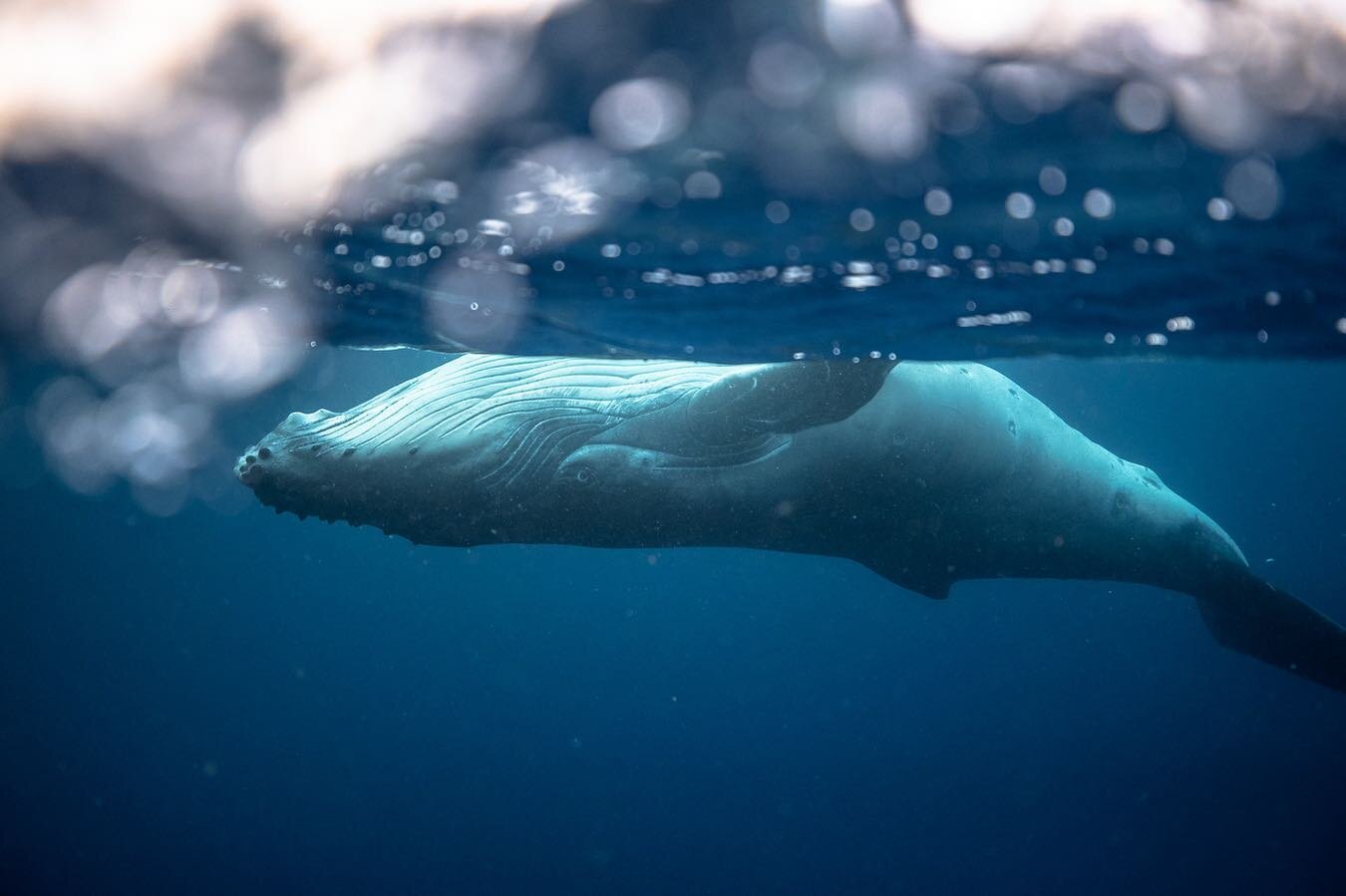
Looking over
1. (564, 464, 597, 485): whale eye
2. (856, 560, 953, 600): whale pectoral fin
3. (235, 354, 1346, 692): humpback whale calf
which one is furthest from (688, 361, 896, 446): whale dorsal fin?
(856, 560, 953, 600): whale pectoral fin

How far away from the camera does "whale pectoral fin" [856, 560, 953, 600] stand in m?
8.44

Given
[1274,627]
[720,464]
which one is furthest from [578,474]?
[1274,627]

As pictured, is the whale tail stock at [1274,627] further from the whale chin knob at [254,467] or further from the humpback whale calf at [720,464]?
the whale chin knob at [254,467]

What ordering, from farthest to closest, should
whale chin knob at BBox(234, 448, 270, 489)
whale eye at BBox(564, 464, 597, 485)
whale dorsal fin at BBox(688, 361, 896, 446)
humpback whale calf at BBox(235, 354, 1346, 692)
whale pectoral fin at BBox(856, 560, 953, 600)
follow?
whale pectoral fin at BBox(856, 560, 953, 600) → whale eye at BBox(564, 464, 597, 485) → humpback whale calf at BBox(235, 354, 1346, 692) → whale dorsal fin at BBox(688, 361, 896, 446) → whale chin knob at BBox(234, 448, 270, 489)

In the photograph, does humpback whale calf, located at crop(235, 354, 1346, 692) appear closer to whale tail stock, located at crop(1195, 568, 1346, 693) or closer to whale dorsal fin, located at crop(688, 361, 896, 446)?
whale dorsal fin, located at crop(688, 361, 896, 446)

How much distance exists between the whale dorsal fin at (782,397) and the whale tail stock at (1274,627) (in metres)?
5.93

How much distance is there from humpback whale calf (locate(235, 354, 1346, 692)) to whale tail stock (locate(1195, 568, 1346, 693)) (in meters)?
1.84

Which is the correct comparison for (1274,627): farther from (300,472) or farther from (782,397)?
(300,472)

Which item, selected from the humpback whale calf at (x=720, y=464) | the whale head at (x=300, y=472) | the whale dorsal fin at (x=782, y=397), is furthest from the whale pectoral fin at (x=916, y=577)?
the whale head at (x=300, y=472)

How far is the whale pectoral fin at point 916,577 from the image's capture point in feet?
27.7

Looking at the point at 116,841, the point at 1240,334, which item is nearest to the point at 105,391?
the point at 1240,334

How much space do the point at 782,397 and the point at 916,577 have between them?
138 inches

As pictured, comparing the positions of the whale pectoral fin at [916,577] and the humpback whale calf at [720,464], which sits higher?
the humpback whale calf at [720,464]

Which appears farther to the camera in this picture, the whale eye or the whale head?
the whale eye
